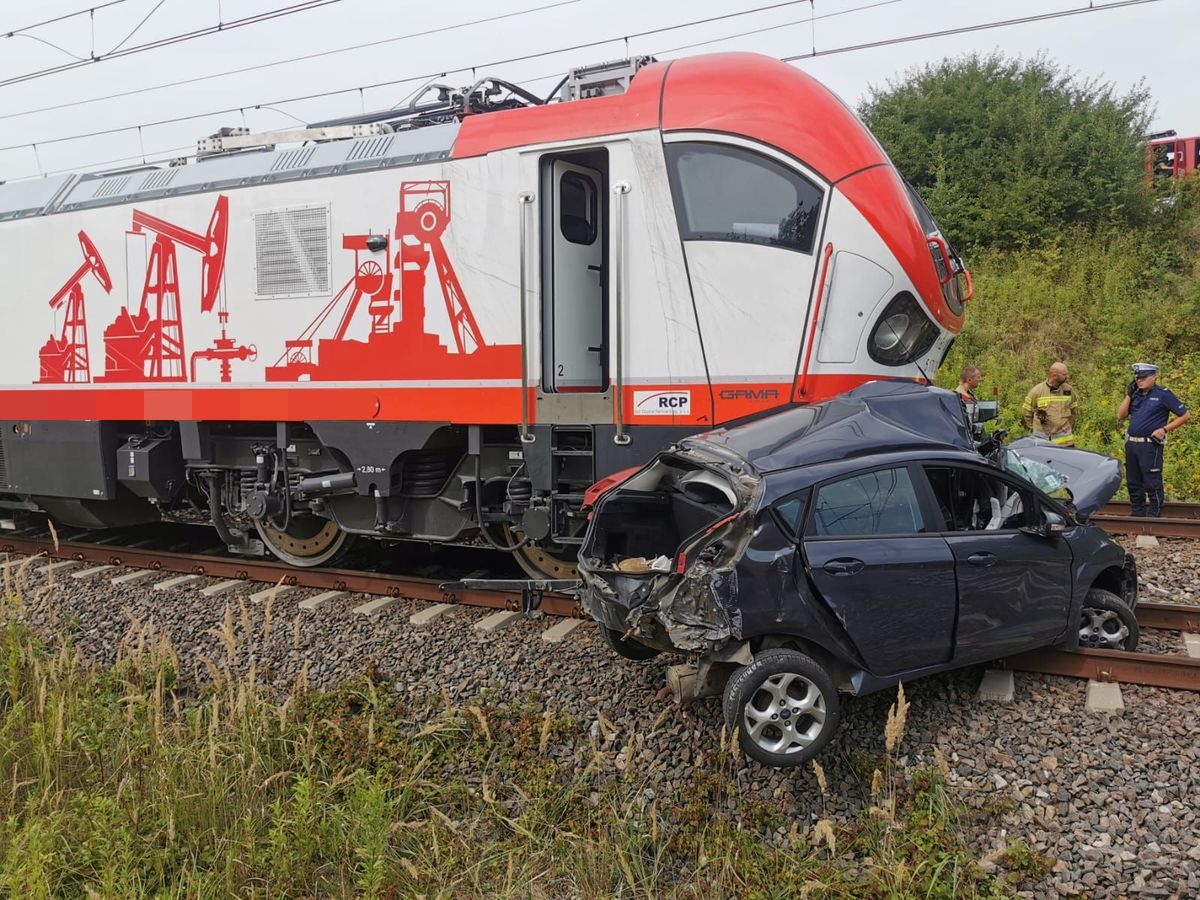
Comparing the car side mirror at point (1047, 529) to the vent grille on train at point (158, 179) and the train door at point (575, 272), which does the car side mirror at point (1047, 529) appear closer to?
the train door at point (575, 272)

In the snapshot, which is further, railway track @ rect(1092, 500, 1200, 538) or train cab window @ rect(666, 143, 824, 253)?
railway track @ rect(1092, 500, 1200, 538)

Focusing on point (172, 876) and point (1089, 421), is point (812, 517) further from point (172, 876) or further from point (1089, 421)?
point (1089, 421)

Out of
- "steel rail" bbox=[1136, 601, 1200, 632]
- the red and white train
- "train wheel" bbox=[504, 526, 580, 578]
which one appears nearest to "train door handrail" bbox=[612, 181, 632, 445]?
the red and white train

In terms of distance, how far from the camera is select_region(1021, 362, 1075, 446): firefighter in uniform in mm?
10492

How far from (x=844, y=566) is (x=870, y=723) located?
1.00m

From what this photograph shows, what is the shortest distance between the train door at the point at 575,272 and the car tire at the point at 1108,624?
11.7 feet

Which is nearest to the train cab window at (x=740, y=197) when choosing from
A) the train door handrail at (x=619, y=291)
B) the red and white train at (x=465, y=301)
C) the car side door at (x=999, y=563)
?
the red and white train at (x=465, y=301)

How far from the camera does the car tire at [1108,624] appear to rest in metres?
A: 5.82

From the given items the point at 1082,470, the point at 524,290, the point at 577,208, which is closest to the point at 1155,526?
the point at 1082,470

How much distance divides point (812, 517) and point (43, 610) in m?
6.80

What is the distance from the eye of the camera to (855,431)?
534cm

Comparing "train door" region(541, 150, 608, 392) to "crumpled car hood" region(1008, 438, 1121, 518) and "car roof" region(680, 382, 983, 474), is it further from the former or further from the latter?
"crumpled car hood" region(1008, 438, 1121, 518)

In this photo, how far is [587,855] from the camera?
4262 millimetres

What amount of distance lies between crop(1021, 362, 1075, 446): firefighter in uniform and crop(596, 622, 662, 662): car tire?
692cm
